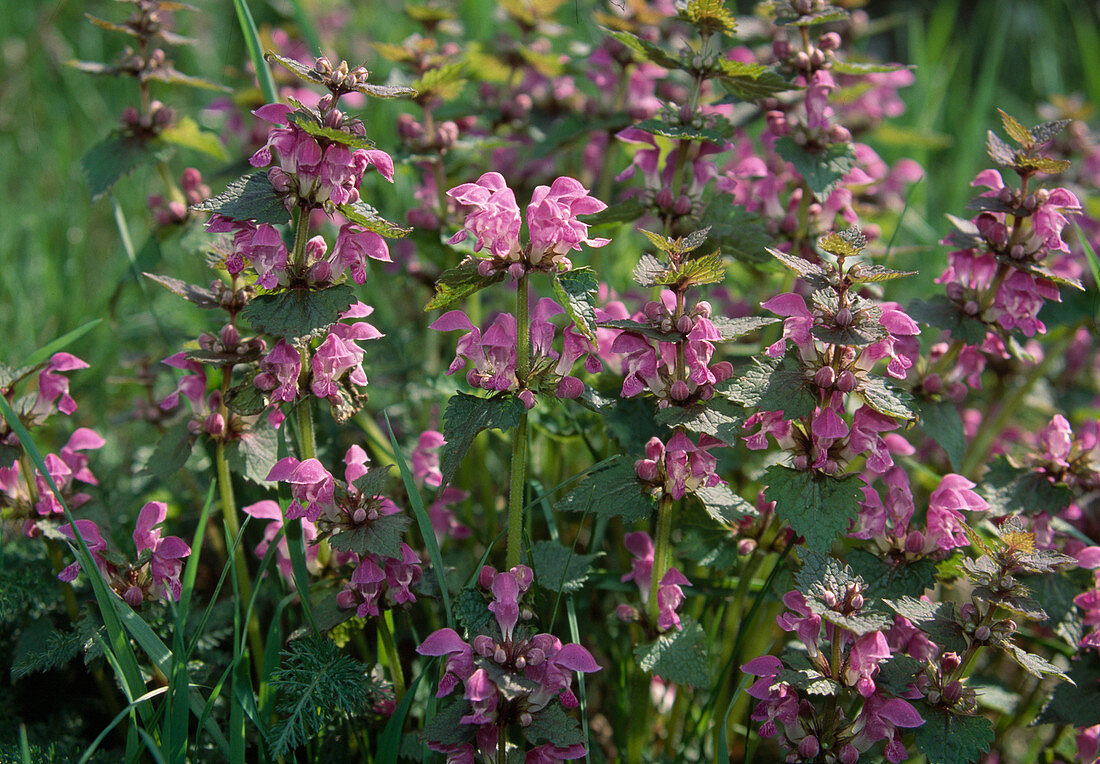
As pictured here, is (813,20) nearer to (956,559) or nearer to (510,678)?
(956,559)

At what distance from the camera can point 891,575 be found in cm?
156

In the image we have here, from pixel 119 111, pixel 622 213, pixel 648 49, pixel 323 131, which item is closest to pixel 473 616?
pixel 323 131

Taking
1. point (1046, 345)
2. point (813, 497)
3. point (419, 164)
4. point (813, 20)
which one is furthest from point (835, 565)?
point (1046, 345)

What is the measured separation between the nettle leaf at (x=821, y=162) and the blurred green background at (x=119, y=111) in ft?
2.67

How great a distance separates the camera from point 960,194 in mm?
3666

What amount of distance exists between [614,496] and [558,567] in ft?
0.67

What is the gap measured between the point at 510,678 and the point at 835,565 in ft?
1.87

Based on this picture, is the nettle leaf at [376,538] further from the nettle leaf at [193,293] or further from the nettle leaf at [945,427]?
the nettle leaf at [945,427]

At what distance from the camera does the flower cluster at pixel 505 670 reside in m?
1.30

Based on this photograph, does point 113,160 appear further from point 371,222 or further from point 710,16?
point 710,16

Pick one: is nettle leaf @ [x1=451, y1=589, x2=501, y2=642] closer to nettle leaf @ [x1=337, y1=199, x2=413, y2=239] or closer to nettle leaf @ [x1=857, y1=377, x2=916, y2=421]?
nettle leaf @ [x1=337, y1=199, x2=413, y2=239]

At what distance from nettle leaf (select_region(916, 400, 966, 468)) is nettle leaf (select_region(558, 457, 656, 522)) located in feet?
2.19

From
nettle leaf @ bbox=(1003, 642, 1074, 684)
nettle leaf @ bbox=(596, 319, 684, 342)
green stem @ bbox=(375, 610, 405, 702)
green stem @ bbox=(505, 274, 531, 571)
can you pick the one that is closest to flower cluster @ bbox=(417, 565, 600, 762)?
green stem @ bbox=(505, 274, 531, 571)

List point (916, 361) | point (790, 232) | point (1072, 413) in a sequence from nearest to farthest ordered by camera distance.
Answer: point (916, 361) → point (790, 232) → point (1072, 413)
